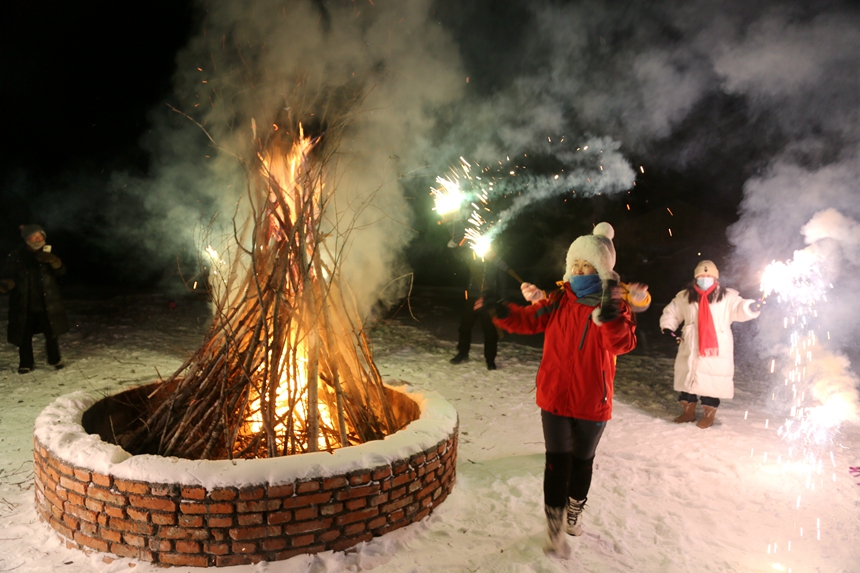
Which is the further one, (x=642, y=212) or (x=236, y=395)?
(x=642, y=212)

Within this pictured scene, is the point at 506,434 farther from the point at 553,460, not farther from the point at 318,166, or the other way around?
the point at 318,166

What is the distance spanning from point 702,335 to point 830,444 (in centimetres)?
151

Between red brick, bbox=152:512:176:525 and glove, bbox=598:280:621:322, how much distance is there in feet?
8.21

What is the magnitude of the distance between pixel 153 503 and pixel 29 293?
561 centimetres

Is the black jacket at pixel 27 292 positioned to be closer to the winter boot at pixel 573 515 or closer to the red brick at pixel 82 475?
the red brick at pixel 82 475

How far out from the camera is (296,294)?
3.61 meters

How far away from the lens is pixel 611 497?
3.83 metres

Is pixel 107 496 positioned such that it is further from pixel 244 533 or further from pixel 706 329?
pixel 706 329

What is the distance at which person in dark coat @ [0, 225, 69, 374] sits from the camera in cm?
677

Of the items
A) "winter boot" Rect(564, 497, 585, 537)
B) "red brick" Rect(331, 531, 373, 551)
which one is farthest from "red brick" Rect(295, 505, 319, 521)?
"winter boot" Rect(564, 497, 585, 537)

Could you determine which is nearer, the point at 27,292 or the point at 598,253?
the point at 598,253

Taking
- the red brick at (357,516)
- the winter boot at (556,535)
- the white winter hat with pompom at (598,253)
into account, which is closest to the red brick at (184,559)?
the red brick at (357,516)


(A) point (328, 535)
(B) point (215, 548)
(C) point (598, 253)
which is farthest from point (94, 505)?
(C) point (598, 253)

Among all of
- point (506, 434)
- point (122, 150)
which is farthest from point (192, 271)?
point (506, 434)
